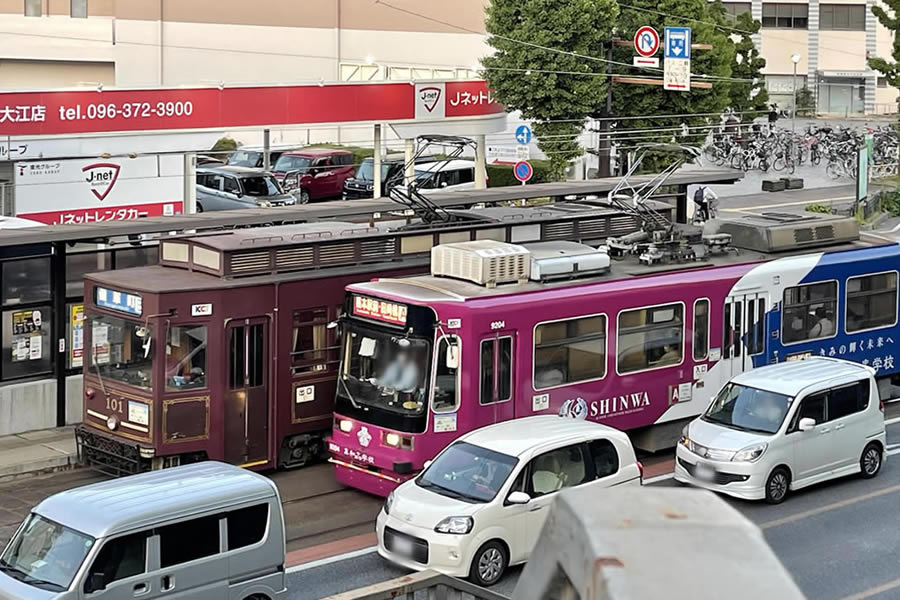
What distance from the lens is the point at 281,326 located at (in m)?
17.3

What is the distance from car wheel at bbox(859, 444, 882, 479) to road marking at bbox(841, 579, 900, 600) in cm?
387

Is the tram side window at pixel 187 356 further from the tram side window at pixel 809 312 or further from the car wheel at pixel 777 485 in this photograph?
the tram side window at pixel 809 312

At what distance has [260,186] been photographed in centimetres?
3844

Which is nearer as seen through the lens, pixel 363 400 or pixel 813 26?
pixel 363 400

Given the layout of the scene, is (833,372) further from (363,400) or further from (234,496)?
(234,496)

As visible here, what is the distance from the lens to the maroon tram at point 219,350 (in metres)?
16.6

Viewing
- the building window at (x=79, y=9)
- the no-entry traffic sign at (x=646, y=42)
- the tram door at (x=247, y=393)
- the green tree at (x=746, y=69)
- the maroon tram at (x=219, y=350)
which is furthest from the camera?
the green tree at (x=746, y=69)

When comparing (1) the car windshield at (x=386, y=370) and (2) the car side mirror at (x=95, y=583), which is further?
(1) the car windshield at (x=386, y=370)

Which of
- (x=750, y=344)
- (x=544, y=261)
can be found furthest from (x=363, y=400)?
(x=750, y=344)

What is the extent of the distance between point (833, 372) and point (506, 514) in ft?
19.3

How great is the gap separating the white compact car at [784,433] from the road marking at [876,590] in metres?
2.74

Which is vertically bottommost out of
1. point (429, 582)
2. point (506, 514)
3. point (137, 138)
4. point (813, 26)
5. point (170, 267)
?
point (506, 514)

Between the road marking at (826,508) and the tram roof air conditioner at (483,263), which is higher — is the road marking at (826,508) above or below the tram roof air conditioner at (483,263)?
below

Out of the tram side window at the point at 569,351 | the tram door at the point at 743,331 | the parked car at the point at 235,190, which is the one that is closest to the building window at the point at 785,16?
the parked car at the point at 235,190
